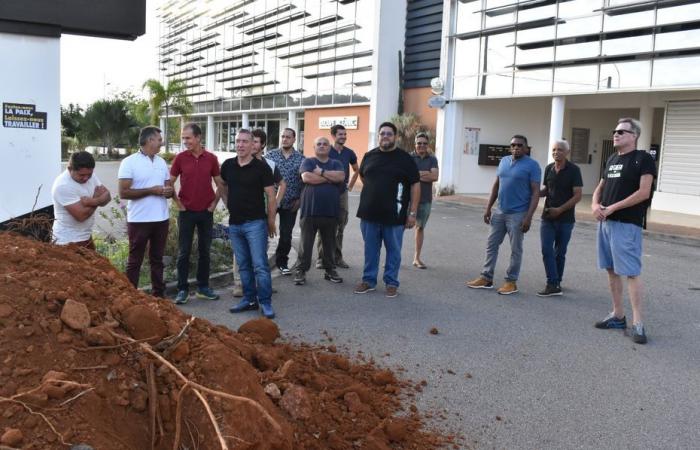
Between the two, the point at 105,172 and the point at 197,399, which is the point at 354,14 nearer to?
the point at 105,172

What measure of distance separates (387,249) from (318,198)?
1127 mm

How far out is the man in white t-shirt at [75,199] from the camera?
5480mm

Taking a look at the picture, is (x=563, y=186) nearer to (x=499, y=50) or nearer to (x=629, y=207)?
(x=629, y=207)

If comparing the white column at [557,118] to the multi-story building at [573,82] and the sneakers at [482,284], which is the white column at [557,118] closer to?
the multi-story building at [573,82]

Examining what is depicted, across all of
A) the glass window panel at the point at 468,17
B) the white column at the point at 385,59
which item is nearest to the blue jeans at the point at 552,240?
the glass window panel at the point at 468,17

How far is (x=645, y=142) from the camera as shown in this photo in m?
18.1

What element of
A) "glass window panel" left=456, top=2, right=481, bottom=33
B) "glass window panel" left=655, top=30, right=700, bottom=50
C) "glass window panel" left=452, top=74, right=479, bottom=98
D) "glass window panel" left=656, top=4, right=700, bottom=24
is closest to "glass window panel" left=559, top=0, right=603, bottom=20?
"glass window panel" left=656, top=4, right=700, bottom=24

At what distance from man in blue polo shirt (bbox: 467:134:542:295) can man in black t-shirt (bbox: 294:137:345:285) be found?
6.62ft

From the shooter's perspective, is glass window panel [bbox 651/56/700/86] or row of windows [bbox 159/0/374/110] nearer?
glass window panel [bbox 651/56/700/86]

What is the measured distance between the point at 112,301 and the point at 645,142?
1772 centimetres

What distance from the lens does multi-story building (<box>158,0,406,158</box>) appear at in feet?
83.2

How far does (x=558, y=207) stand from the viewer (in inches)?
298

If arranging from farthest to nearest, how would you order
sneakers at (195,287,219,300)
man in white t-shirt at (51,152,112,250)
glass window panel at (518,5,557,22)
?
glass window panel at (518,5,557,22), sneakers at (195,287,219,300), man in white t-shirt at (51,152,112,250)

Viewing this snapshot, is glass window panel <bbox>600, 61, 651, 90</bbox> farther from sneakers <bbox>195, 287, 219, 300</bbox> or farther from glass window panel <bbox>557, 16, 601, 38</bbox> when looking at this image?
sneakers <bbox>195, 287, 219, 300</bbox>
